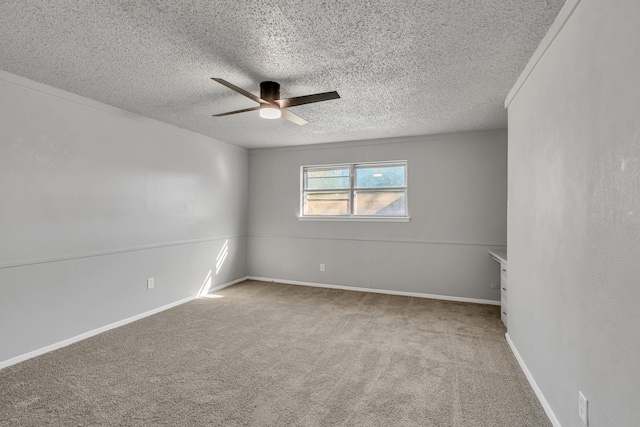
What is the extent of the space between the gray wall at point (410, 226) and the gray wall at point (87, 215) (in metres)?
1.34

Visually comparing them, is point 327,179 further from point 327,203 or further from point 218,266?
point 218,266

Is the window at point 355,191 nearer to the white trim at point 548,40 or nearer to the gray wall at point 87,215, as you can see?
the gray wall at point 87,215

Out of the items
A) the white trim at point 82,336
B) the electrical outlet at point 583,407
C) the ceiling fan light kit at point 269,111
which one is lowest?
the white trim at point 82,336

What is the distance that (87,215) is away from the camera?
313 centimetres

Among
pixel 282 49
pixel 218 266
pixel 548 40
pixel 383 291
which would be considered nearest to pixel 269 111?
pixel 282 49

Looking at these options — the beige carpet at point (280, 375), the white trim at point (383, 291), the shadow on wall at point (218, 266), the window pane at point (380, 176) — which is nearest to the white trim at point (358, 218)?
the window pane at point (380, 176)

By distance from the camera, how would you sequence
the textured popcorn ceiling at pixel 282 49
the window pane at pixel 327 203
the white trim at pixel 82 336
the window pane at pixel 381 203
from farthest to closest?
the window pane at pixel 327 203 < the window pane at pixel 381 203 < the white trim at pixel 82 336 < the textured popcorn ceiling at pixel 282 49

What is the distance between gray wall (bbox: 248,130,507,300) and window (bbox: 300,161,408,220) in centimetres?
14

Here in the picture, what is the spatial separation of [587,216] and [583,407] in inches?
36.3

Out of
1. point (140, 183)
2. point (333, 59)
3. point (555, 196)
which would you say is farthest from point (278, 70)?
point (140, 183)

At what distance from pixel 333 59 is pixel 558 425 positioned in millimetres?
2768

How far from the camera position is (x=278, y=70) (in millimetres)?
2457

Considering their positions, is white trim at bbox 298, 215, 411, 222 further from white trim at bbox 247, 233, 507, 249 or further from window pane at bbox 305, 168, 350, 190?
window pane at bbox 305, 168, 350, 190

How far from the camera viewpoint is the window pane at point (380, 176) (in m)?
4.85
